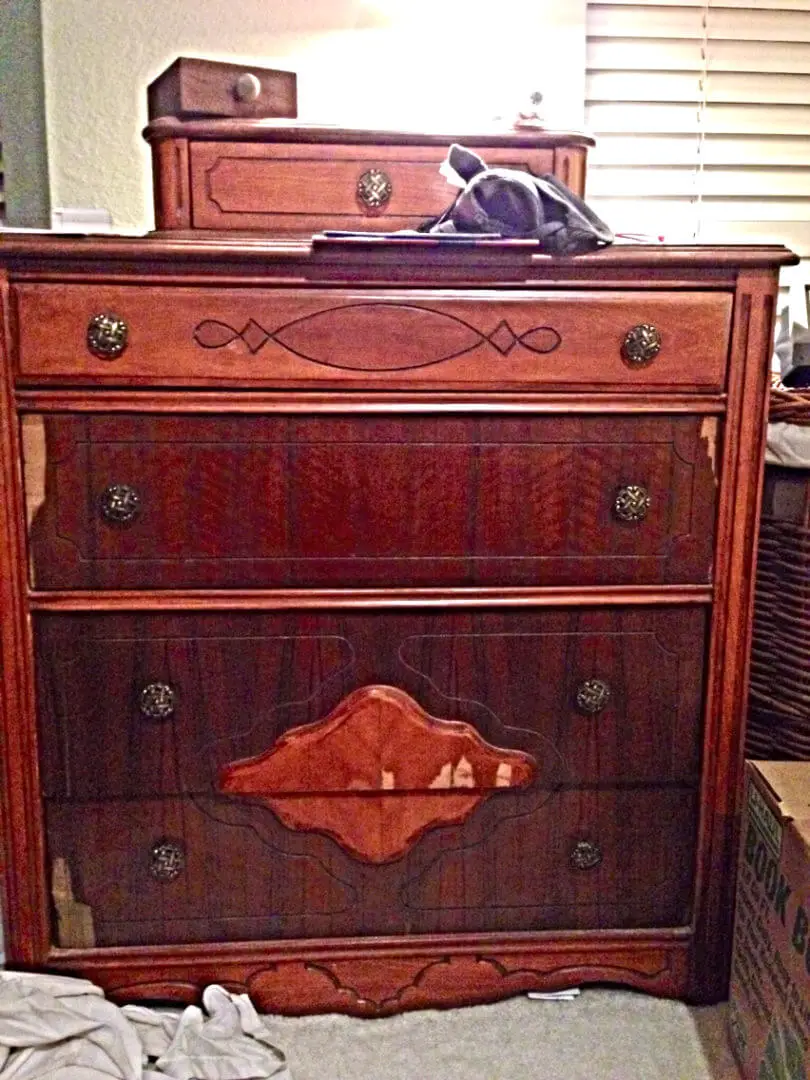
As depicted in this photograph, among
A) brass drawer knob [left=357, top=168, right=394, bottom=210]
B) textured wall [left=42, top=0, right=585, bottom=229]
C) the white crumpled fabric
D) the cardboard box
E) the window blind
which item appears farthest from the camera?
the window blind

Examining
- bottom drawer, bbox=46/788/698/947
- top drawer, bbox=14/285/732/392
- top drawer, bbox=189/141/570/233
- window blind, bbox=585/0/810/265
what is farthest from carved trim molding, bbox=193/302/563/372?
window blind, bbox=585/0/810/265

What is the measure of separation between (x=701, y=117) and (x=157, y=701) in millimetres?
1617

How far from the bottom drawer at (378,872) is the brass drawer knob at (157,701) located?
0.14 m

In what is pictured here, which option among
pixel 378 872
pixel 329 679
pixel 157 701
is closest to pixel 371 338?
pixel 329 679

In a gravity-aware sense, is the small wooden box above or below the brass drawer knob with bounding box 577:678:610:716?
above

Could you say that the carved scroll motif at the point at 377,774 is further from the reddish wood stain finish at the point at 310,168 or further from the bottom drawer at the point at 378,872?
the reddish wood stain finish at the point at 310,168

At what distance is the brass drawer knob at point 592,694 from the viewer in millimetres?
1343

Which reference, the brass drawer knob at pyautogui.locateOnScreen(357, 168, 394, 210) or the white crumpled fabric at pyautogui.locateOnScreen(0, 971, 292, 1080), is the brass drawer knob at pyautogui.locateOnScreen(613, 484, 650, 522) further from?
the white crumpled fabric at pyautogui.locateOnScreen(0, 971, 292, 1080)

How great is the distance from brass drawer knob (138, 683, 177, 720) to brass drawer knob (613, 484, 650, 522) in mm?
667

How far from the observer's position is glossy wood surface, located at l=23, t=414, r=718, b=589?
4.09 feet

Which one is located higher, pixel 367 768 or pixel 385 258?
pixel 385 258

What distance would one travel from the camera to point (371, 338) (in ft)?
4.04

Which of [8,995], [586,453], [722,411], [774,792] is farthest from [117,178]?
[774,792]

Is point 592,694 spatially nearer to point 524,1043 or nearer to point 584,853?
point 584,853
